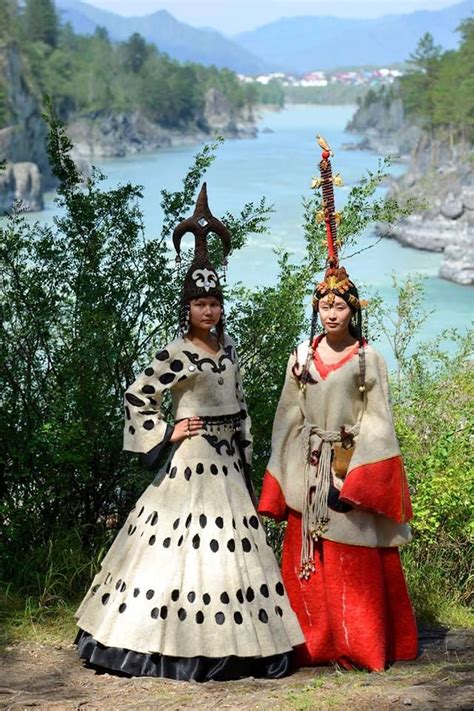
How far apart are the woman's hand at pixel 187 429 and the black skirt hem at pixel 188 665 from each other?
0.87m

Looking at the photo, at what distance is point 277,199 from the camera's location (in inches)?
1918

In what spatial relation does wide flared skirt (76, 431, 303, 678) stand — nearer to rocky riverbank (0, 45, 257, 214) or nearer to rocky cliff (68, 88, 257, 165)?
rocky riverbank (0, 45, 257, 214)

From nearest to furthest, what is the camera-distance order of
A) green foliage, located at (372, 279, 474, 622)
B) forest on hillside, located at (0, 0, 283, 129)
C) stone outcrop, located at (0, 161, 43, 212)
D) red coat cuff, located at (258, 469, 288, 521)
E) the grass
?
red coat cuff, located at (258, 469, 288, 521) < the grass < green foliage, located at (372, 279, 474, 622) < stone outcrop, located at (0, 161, 43, 212) < forest on hillside, located at (0, 0, 283, 129)

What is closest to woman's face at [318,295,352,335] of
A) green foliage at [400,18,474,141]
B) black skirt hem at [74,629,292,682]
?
black skirt hem at [74,629,292,682]

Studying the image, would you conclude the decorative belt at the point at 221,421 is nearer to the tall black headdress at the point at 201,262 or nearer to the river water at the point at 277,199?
the tall black headdress at the point at 201,262

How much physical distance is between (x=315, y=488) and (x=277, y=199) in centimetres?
4493

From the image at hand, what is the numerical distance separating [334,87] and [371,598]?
190 meters

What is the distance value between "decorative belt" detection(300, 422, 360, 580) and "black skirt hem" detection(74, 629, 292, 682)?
16.3 inches

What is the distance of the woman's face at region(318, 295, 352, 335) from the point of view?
14.4 ft

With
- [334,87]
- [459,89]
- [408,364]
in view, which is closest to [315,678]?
[408,364]

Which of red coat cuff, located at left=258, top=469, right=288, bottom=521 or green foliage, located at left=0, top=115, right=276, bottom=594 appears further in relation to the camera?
green foliage, located at left=0, top=115, right=276, bottom=594

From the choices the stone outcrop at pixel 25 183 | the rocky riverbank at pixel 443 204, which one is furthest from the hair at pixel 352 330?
the stone outcrop at pixel 25 183

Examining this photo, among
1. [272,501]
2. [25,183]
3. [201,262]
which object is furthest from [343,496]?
[25,183]

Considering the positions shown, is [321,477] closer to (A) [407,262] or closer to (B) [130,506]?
(B) [130,506]
